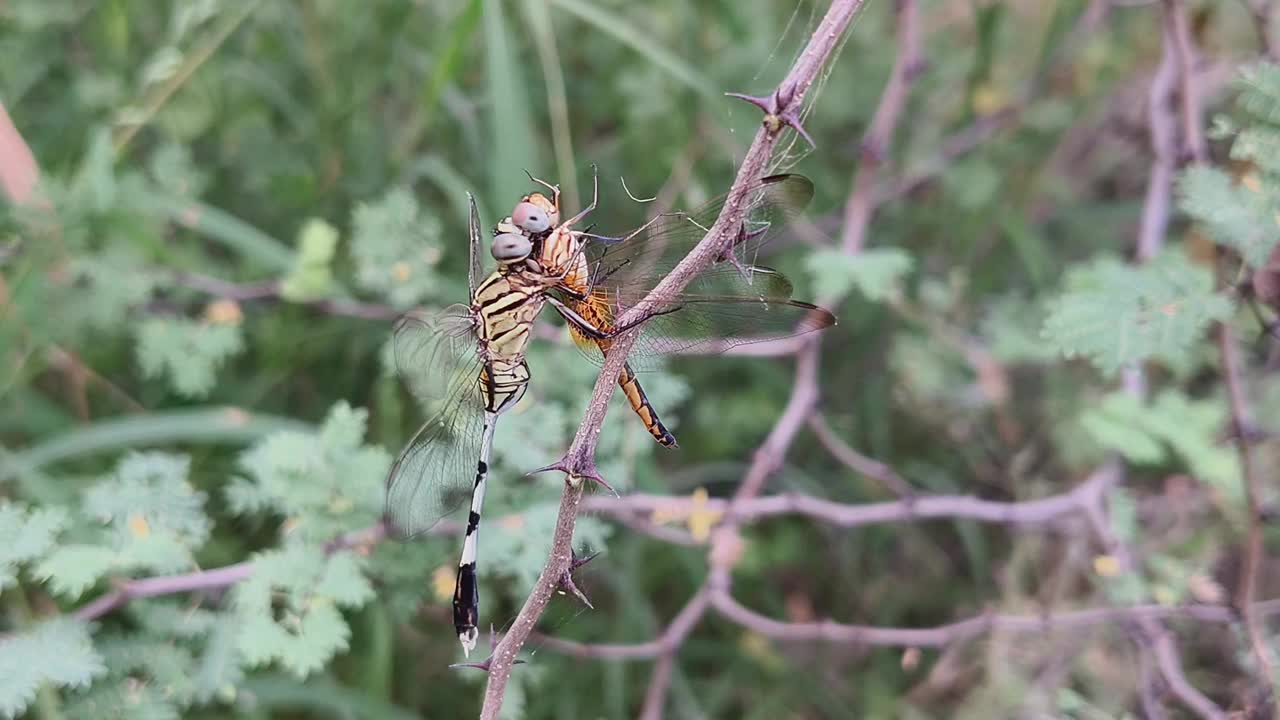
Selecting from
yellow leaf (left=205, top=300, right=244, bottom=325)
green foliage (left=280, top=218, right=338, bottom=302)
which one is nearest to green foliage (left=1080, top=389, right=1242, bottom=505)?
green foliage (left=280, top=218, right=338, bottom=302)

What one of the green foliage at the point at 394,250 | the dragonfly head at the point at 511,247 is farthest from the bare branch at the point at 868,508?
the green foliage at the point at 394,250

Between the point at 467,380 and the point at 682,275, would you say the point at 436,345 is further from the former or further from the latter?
the point at 682,275

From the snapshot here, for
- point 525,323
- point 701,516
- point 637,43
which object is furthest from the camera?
point 637,43

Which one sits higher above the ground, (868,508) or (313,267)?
(313,267)

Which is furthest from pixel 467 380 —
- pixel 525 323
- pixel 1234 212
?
pixel 1234 212

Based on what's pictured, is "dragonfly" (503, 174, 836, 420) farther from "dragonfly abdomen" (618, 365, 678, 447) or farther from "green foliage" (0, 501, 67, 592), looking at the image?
"green foliage" (0, 501, 67, 592)

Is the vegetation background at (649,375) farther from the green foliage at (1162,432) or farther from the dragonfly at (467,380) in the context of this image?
the dragonfly at (467,380)
